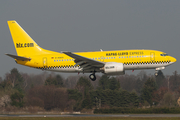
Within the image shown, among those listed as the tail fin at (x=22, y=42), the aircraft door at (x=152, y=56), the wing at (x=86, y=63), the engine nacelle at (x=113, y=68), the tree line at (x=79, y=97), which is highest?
the tail fin at (x=22, y=42)

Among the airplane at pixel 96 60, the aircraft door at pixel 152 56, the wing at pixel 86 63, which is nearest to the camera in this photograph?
the wing at pixel 86 63

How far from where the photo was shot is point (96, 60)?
144 feet

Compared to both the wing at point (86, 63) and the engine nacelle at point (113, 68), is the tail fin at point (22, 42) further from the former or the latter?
the engine nacelle at point (113, 68)

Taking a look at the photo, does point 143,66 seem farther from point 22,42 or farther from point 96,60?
point 22,42

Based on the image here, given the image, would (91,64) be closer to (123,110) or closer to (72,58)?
(72,58)

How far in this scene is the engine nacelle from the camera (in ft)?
138

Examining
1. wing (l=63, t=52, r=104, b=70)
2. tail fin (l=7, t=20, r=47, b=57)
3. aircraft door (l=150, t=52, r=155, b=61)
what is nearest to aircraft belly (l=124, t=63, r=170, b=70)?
aircraft door (l=150, t=52, r=155, b=61)

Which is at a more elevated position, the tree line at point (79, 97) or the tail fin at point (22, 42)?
the tail fin at point (22, 42)

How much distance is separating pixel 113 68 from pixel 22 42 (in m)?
17.0

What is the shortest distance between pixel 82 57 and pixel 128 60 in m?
6.94

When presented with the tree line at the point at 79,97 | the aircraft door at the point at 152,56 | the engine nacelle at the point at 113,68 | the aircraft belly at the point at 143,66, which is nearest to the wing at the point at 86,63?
the engine nacelle at the point at 113,68

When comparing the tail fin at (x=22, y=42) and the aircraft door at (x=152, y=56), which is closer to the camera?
the aircraft door at (x=152, y=56)

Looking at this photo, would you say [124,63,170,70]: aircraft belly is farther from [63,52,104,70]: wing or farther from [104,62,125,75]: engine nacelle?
[63,52,104,70]: wing

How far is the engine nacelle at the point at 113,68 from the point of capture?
42156 millimetres
